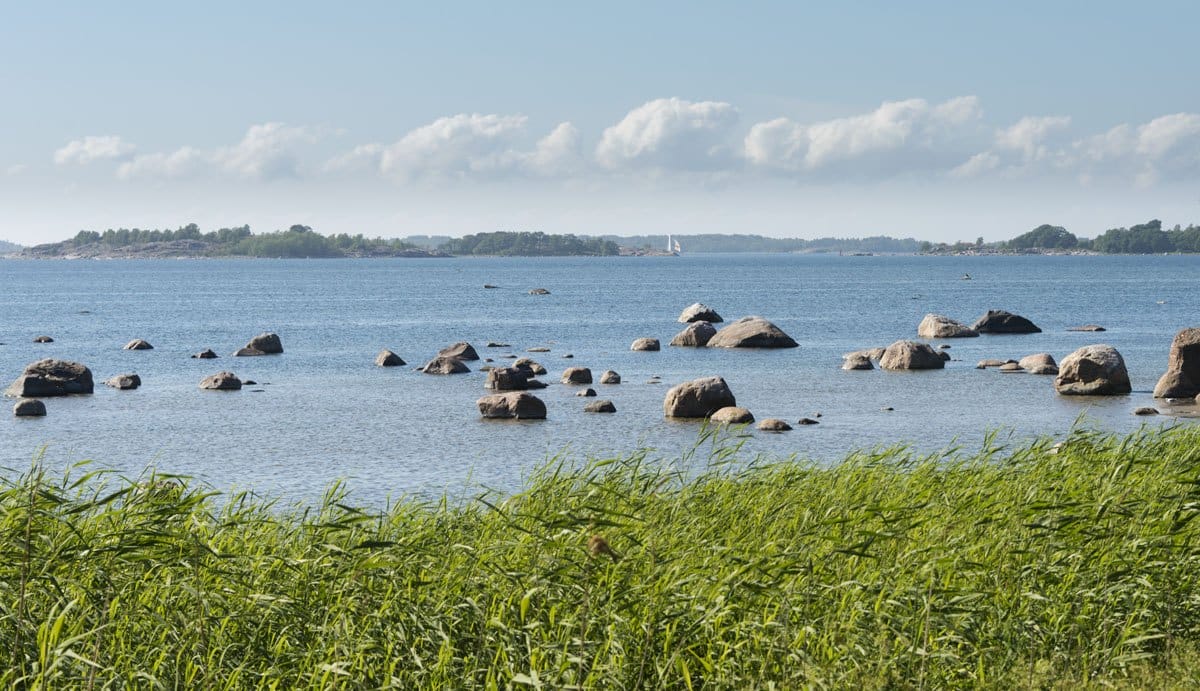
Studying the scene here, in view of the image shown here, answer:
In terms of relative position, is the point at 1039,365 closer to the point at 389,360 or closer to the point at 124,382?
the point at 389,360

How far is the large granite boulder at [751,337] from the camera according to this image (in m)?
63.4

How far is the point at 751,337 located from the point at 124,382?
29.3m

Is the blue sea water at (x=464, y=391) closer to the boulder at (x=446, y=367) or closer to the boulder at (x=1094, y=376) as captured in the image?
the boulder at (x=446, y=367)

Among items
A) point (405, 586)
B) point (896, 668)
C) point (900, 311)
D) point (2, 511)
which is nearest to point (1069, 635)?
point (896, 668)

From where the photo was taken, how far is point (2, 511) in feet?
40.3

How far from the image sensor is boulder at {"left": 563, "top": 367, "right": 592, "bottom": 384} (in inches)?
1918

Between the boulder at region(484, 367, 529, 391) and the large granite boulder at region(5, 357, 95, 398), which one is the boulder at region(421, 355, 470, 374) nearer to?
the boulder at region(484, 367, 529, 391)

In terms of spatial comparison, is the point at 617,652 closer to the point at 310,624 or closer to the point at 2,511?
the point at 310,624

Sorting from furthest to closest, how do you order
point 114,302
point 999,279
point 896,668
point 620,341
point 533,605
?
point 999,279
point 114,302
point 620,341
point 533,605
point 896,668

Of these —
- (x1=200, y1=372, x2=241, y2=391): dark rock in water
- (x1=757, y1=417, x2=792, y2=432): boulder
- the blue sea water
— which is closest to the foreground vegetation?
the blue sea water

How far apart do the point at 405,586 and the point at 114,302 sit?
404 feet

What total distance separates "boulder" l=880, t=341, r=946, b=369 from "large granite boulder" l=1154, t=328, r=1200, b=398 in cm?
1146

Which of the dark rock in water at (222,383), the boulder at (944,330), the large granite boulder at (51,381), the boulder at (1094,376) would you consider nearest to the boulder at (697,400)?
the boulder at (1094,376)

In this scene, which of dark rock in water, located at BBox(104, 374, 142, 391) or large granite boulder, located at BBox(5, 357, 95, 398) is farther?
dark rock in water, located at BBox(104, 374, 142, 391)
